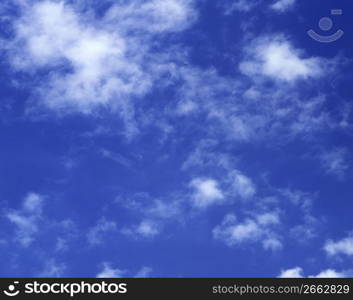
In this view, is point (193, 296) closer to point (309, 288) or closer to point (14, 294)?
point (309, 288)

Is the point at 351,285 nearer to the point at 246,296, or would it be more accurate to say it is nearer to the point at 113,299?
the point at 246,296

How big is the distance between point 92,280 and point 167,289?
19.9 feet

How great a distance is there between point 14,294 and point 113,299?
7.74 metres

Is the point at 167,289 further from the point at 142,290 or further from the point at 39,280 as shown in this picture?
the point at 39,280

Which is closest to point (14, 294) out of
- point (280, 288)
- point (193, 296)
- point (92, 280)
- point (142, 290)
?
point (92, 280)

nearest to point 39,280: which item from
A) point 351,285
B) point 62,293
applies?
point 62,293

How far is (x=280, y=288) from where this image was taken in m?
41.4

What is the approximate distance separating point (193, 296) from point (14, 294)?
13826 mm

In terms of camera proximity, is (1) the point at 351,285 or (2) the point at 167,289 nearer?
(2) the point at 167,289

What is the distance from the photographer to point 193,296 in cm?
3919

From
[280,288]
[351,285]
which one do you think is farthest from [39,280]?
[351,285]

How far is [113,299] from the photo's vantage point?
39500mm

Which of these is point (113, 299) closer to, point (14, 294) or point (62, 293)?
point (62, 293)

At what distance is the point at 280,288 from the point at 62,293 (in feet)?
56.2
